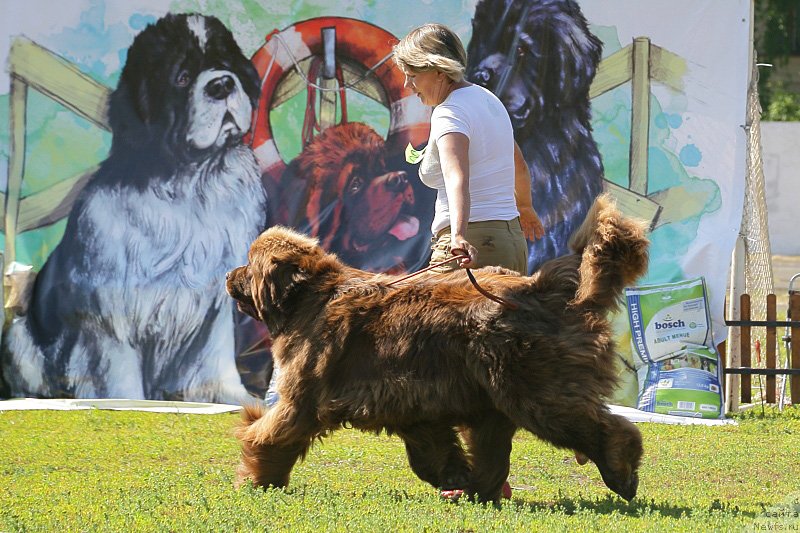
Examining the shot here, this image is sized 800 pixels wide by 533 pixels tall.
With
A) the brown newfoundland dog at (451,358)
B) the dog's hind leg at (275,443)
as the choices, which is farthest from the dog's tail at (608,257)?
the dog's hind leg at (275,443)

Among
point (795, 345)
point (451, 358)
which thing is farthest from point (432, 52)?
point (795, 345)

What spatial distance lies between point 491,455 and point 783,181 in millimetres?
19124

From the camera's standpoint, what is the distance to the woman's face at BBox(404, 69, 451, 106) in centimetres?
468

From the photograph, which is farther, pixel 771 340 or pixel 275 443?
pixel 771 340

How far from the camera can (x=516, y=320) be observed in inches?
175

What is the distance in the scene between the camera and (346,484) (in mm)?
5531

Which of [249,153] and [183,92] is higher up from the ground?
[183,92]

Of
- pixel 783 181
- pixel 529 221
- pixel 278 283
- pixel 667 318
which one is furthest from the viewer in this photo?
pixel 783 181

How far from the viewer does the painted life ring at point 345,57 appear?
8.40 meters

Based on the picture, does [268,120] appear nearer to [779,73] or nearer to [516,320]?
[516,320]

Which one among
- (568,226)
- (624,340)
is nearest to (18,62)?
(568,226)

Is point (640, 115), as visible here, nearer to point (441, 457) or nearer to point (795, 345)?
point (795, 345)

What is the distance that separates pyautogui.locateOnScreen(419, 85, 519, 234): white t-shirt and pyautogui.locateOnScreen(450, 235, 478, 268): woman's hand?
389 millimetres

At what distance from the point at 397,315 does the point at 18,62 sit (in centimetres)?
550
